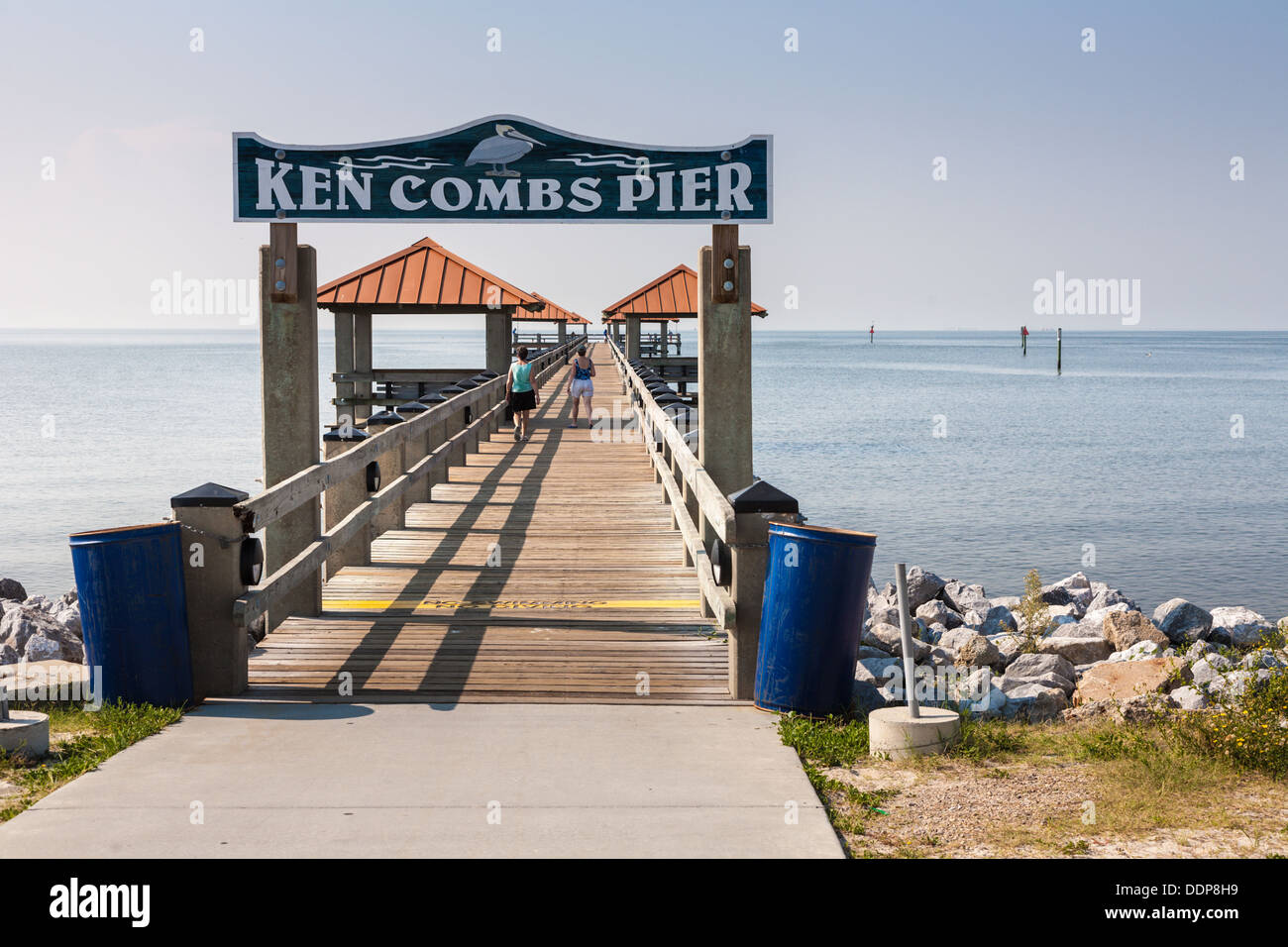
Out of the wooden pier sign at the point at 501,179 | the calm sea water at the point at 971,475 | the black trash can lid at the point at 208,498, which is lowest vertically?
the calm sea water at the point at 971,475

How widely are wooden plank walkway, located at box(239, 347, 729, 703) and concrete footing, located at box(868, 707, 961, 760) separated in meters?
1.08

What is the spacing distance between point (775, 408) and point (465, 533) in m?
79.5

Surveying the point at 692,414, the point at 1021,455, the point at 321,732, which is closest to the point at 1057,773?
the point at 321,732

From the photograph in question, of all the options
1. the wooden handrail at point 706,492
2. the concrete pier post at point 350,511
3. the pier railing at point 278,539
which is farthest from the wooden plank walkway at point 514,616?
the wooden handrail at point 706,492

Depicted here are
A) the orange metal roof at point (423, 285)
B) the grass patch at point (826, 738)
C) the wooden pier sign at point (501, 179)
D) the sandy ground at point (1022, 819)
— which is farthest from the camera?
the orange metal roof at point (423, 285)

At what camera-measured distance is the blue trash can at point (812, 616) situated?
6.36 m

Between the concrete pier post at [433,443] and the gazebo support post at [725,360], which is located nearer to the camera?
the gazebo support post at [725,360]

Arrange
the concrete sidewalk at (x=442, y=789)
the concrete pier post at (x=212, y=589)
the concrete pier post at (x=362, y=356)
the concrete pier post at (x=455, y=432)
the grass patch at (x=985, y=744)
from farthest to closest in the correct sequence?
the concrete pier post at (x=362, y=356) < the concrete pier post at (x=455, y=432) < the concrete pier post at (x=212, y=589) < the grass patch at (x=985, y=744) < the concrete sidewalk at (x=442, y=789)

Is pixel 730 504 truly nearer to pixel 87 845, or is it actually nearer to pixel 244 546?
pixel 244 546

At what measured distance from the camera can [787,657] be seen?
21.2 feet

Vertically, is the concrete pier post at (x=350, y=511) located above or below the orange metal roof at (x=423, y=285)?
below

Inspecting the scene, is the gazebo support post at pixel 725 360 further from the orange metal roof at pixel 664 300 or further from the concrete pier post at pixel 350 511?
the orange metal roof at pixel 664 300

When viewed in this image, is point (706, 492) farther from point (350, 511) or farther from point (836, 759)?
point (350, 511)

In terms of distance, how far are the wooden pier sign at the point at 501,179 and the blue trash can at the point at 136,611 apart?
2721mm
